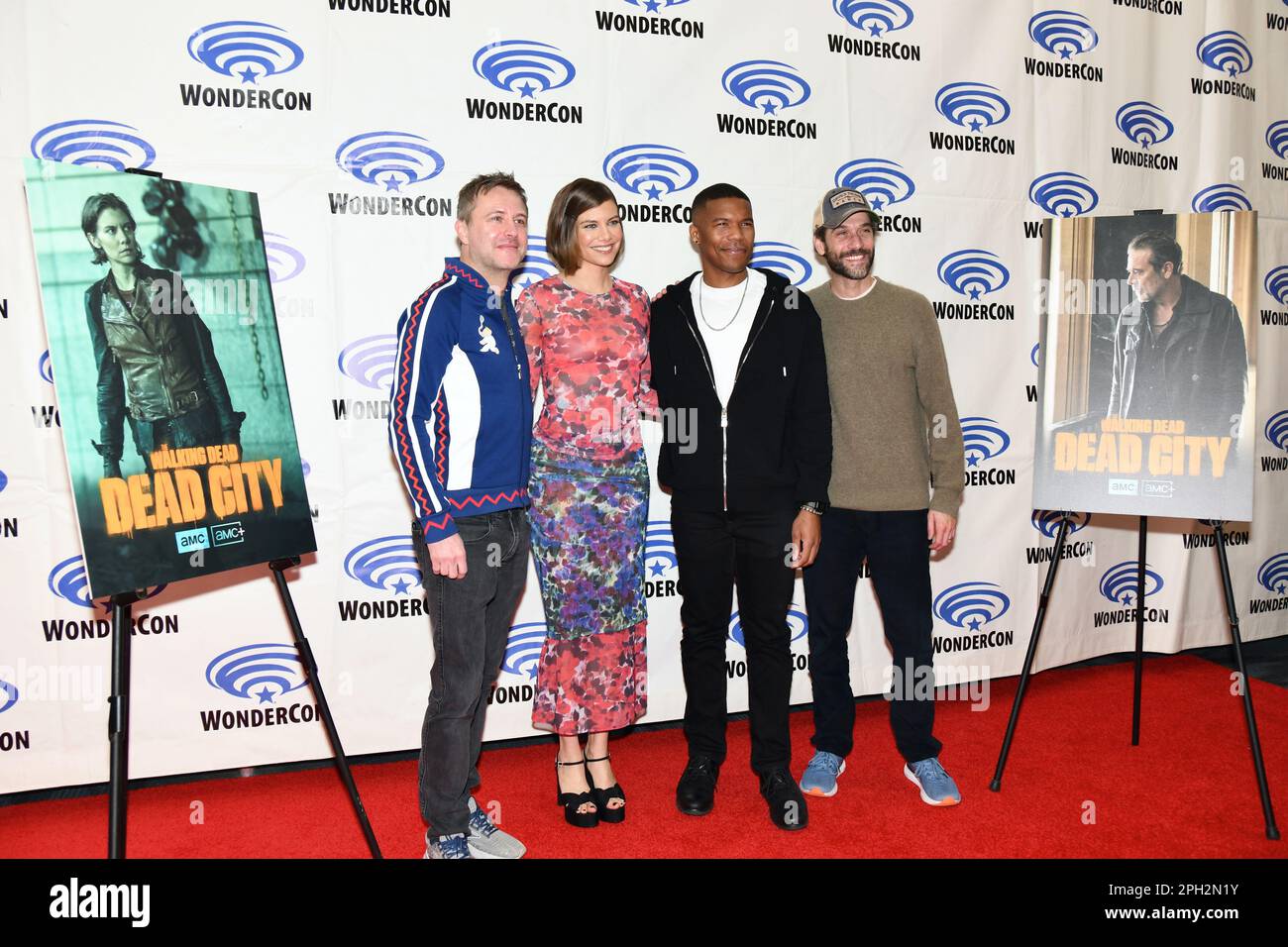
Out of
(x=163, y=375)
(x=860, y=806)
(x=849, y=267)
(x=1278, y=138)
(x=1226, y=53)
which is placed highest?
(x=1226, y=53)

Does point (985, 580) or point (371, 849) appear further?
point (985, 580)

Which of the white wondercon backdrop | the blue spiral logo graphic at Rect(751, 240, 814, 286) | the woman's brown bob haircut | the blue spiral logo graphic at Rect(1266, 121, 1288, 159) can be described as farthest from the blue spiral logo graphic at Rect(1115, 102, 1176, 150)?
the woman's brown bob haircut

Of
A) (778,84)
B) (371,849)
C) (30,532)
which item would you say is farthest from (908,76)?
(30,532)

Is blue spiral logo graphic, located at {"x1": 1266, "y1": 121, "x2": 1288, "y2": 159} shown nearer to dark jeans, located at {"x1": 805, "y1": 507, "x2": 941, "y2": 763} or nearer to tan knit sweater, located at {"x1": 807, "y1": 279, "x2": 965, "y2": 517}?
tan knit sweater, located at {"x1": 807, "y1": 279, "x2": 965, "y2": 517}

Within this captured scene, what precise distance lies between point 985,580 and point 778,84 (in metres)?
2.33

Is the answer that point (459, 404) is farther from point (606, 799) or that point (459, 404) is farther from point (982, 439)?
point (982, 439)

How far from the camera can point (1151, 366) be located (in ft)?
9.01

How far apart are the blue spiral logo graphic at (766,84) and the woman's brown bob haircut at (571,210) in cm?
130

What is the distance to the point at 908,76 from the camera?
3666mm

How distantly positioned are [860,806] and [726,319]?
5.23ft

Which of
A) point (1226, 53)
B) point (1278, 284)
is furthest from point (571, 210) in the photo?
point (1278, 284)

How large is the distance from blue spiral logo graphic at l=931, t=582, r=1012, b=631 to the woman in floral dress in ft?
5.91

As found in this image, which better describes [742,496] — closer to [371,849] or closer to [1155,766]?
[371,849]

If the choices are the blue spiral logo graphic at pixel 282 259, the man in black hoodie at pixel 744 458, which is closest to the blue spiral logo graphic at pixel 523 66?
the blue spiral logo graphic at pixel 282 259
